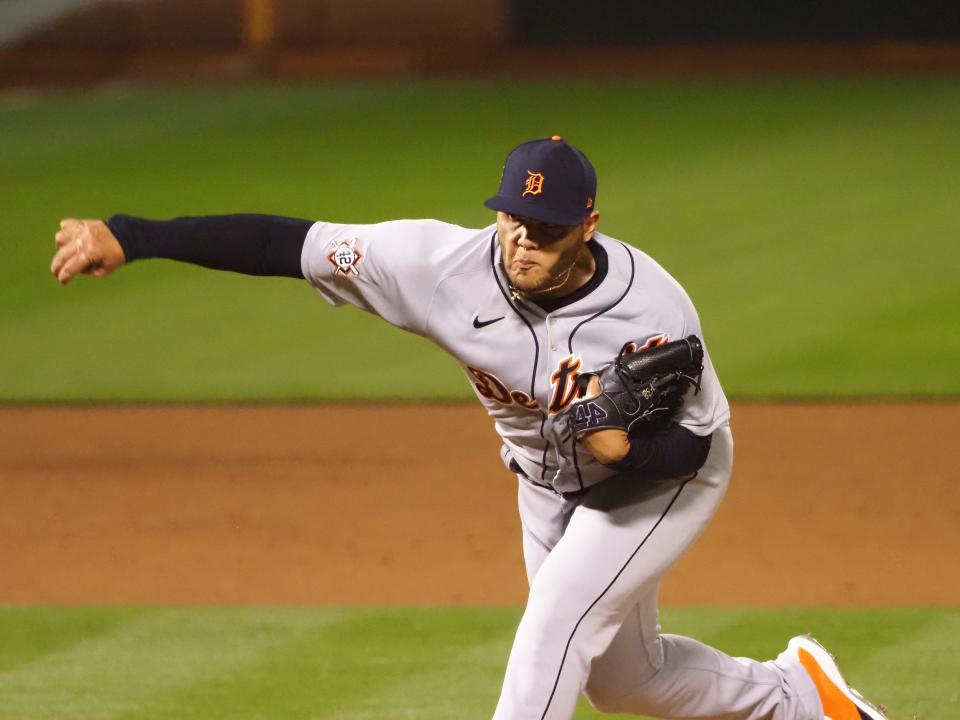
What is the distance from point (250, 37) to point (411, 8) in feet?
6.95

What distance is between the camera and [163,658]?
518 centimetres

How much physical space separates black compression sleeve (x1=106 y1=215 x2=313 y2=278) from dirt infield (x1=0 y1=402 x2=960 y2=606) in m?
2.11

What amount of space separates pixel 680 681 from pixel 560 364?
3.26ft

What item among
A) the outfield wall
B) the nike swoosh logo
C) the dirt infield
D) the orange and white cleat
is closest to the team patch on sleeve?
the nike swoosh logo

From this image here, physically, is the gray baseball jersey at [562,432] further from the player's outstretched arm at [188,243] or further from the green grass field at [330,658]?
the green grass field at [330,658]

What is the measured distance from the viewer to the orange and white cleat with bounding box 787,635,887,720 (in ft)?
14.4

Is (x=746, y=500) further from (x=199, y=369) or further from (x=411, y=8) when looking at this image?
(x=411, y=8)

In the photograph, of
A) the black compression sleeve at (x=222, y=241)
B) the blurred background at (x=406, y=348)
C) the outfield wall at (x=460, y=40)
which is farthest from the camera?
the outfield wall at (x=460, y=40)

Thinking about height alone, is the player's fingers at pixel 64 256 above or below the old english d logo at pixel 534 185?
below

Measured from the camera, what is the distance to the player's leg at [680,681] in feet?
13.3

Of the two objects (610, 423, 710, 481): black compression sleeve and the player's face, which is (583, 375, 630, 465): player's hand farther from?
the player's face

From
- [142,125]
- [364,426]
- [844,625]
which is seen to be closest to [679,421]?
[844,625]

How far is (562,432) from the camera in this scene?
3.65 meters

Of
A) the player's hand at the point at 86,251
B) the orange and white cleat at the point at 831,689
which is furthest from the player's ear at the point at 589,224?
the orange and white cleat at the point at 831,689
